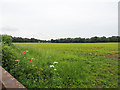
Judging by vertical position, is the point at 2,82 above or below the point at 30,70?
above

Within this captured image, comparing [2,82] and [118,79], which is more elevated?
[2,82]

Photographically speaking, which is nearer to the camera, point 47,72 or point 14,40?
point 47,72

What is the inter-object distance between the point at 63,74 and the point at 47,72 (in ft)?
2.04

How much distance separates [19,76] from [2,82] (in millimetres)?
1191

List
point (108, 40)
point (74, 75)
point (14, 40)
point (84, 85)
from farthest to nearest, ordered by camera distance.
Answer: point (108, 40) → point (14, 40) → point (74, 75) → point (84, 85)

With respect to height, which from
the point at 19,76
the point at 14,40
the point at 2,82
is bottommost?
the point at 19,76

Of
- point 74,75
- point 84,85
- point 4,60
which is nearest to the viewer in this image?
point 84,85

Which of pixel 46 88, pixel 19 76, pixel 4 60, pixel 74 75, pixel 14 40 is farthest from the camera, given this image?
pixel 14 40

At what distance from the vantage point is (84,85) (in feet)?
8.93

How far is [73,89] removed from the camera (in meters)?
2.54

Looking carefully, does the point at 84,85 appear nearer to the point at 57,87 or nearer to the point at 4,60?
the point at 57,87

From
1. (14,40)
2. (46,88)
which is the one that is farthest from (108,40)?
(46,88)

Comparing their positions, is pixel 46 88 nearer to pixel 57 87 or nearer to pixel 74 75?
pixel 57 87

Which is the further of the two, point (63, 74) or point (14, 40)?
point (14, 40)
